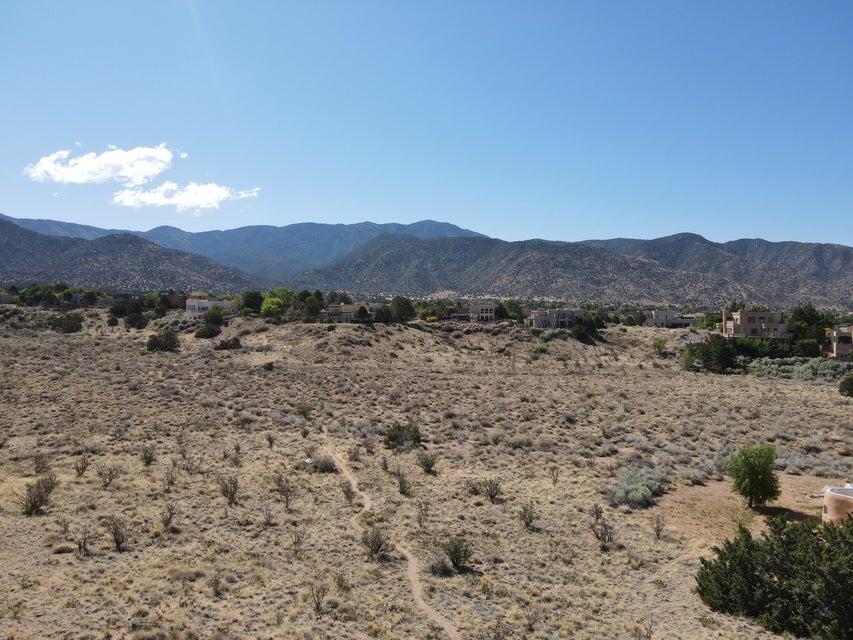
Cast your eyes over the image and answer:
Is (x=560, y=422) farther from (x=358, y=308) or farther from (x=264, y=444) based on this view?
(x=358, y=308)

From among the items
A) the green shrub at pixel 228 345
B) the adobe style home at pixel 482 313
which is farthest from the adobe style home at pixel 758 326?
the green shrub at pixel 228 345

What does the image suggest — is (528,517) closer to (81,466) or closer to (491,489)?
(491,489)

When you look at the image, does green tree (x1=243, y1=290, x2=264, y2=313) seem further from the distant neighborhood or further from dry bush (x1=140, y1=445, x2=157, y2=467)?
dry bush (x1=140, y1=445, x2=157, y2=467)

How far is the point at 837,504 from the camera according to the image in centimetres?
1340

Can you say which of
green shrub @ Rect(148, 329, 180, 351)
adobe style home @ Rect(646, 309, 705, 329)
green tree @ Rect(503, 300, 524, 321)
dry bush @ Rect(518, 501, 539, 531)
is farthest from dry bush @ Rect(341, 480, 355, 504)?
adobe style home @ Rect(646, 309, 705, 329)

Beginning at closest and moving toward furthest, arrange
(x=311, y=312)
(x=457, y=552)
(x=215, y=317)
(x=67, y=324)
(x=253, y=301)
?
(x=457, y=552), (x=67, y=324), (x=311, y=312), (x=215, y=317), (x=253, y=301)

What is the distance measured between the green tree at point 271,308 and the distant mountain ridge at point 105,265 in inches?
3201

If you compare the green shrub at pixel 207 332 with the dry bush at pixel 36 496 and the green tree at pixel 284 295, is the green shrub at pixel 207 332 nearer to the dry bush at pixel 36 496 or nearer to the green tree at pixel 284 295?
the green tree at pixel 284 295

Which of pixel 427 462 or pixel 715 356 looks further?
pixel 715 356

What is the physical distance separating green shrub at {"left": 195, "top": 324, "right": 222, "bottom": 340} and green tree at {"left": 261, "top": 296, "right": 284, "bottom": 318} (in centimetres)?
1192

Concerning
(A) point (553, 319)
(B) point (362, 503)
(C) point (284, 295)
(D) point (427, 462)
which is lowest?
(B) point (362, 503)

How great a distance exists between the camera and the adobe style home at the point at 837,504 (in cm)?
1313

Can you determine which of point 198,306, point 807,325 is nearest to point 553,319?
point 807,325

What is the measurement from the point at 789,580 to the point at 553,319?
75970mm
